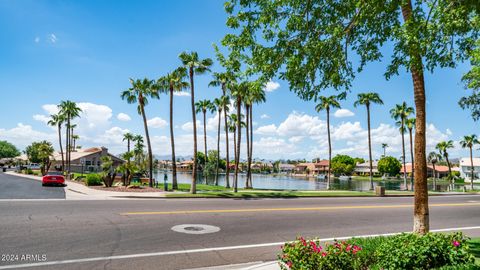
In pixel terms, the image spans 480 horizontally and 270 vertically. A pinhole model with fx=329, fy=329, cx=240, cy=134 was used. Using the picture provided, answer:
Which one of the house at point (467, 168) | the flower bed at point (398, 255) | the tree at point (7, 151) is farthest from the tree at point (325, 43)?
the tree at point (7, 151)

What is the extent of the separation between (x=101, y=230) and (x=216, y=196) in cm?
1346

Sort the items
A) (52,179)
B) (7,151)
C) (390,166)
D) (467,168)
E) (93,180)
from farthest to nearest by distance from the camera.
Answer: (7,151) < (390,166) < (467,168) < (93,180) < (52,179)

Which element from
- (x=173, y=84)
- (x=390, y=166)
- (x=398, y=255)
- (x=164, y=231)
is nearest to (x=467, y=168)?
(x=390, y=166)

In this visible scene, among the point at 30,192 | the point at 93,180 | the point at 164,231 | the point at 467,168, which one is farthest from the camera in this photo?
the point at 467,168

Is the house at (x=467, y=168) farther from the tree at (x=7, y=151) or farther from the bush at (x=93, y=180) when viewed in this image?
the tree at (x=7, y=151)

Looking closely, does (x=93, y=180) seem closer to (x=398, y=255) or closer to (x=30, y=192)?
(x=30, y=192)

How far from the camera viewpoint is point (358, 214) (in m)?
16.6

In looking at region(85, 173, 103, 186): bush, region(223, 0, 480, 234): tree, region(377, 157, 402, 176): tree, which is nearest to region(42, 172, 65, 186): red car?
region(85, 173, 103, 186): bush

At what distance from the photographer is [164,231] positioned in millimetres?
10656

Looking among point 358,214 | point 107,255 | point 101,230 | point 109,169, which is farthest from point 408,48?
point 109,169

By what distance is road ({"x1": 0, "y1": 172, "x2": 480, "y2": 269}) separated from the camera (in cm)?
784

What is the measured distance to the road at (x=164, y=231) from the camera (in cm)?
784

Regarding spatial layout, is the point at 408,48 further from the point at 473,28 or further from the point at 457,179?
the point at 457,179

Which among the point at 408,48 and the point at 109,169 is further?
the point at 109,169
